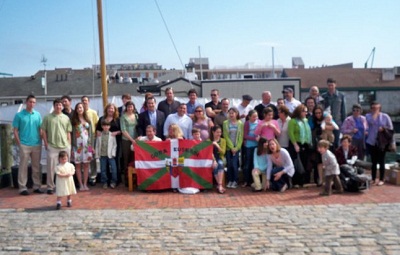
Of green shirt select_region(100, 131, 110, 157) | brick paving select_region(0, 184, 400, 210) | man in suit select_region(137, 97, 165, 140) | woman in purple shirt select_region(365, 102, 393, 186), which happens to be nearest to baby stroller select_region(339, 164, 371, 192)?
brick paving select_region(0, 184, 400, 210)

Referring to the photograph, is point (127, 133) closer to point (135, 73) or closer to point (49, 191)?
point (49, 191)

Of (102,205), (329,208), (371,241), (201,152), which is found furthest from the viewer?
(201,152)

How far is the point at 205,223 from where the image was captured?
6.48 m

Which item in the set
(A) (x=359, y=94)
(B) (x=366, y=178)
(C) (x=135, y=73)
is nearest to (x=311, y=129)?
(B) (x=366, y=178)

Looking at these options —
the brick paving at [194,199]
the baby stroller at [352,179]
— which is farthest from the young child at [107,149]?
Result: the baby stroller at [352,179]

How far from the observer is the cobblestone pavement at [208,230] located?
546 centimetres

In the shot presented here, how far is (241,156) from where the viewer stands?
962 cm

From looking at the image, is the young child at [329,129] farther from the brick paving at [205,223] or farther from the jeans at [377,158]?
the brick paving at [205,223]

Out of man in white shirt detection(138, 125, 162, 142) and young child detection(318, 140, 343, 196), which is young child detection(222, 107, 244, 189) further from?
young child detection(318, 140, 343, 196)

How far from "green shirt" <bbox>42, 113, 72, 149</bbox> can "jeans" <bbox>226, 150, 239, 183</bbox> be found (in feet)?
11.4

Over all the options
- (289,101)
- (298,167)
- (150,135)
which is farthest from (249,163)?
(150,135)

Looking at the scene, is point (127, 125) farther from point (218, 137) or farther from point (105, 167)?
point (218, 137)

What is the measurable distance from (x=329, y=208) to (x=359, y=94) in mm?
40803

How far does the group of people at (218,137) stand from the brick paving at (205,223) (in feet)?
2.14
